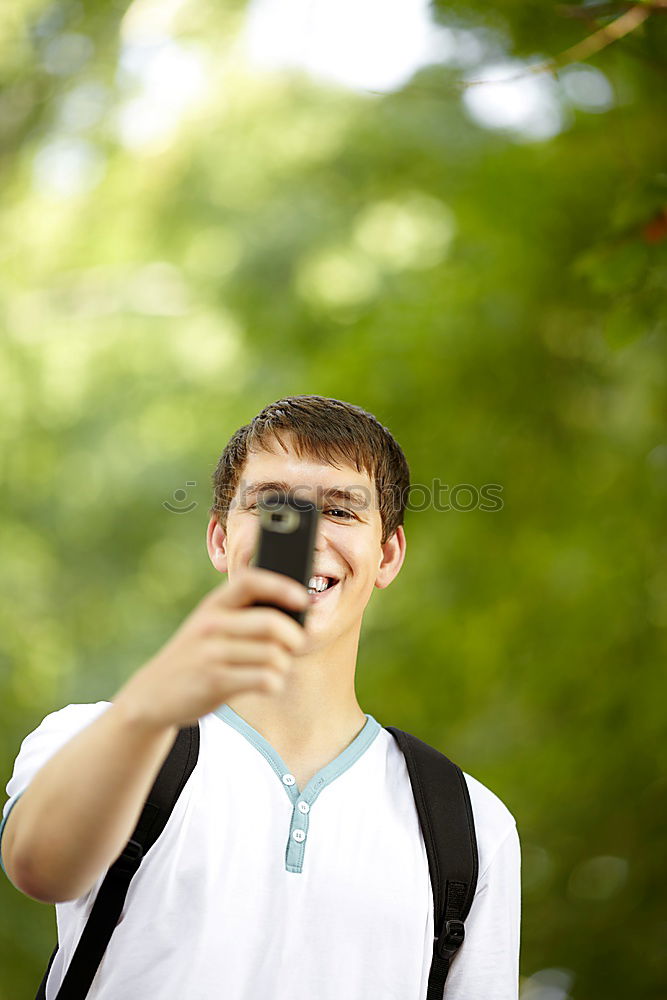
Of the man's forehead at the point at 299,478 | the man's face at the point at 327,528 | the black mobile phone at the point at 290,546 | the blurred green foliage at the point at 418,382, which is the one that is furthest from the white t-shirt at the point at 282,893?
the blurred green foliage at the point at 418,382

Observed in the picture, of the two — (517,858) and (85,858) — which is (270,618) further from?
(517,858)

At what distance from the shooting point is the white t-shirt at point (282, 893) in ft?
4.64

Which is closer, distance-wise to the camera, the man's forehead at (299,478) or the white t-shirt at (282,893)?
the white t-shirt at (282,893)

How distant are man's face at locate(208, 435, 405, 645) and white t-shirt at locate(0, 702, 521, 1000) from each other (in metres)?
0.23

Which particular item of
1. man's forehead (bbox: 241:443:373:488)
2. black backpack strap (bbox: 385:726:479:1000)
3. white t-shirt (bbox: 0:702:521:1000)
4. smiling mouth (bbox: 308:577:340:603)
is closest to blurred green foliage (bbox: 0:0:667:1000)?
man's forehead (bbox: 241:443:373:488)

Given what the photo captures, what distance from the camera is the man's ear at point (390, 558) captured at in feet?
→ 6.12

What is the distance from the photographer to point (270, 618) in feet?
3.27

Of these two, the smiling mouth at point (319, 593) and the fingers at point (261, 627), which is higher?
the smiling mouth at point (319, 593)

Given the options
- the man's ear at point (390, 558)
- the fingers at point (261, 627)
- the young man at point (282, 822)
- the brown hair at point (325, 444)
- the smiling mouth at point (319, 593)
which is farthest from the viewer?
the man's ear at point (390, 558)

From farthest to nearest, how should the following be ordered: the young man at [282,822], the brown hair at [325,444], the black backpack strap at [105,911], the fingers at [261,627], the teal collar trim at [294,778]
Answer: the brown hair at [325,444], the teal collar trim at [294,778], the black backpack strap at [105,911], the young man at [282,822], the fingers at [261,627]

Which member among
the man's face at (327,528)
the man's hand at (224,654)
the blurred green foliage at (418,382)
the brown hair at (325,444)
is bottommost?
the man's hand at (224,654)

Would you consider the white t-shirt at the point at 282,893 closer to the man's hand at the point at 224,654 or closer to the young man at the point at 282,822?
the young man at the point at 282,822

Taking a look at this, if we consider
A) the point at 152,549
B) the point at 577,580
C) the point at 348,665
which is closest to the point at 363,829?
the point at 348,665

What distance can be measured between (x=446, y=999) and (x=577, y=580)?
2.65 meters
